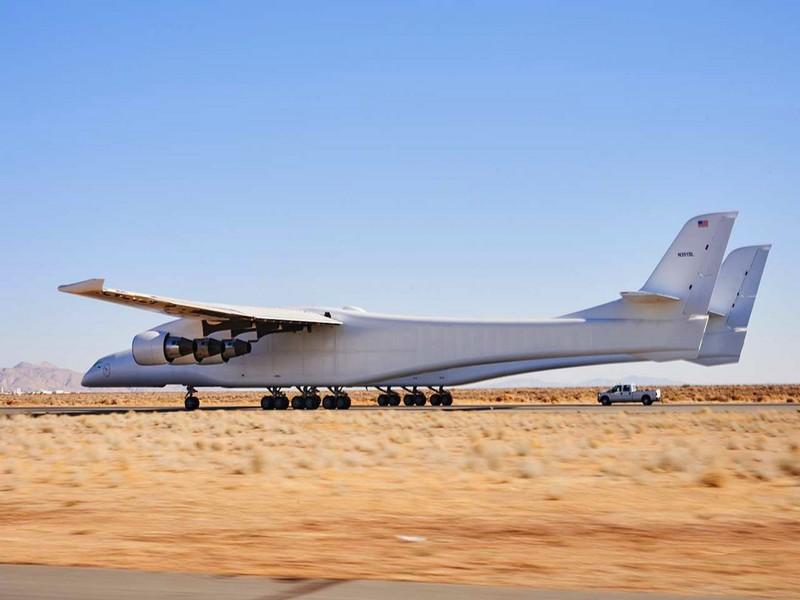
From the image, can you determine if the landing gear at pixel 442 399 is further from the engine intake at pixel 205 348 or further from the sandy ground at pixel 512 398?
the sandy ground at pixel 512 398

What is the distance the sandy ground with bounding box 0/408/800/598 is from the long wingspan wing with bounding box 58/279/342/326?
1545 centimetres

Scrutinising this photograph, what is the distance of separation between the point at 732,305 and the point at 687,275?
14558 millimetres

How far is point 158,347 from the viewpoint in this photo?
46.6m

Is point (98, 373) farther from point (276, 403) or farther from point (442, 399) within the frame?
point (442, 399)

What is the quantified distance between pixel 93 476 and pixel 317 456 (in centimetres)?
473

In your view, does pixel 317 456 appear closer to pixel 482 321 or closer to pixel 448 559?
pixel 448 559

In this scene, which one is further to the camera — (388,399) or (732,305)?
(732,305)

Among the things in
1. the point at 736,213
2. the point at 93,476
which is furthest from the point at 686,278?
the point at 93,476

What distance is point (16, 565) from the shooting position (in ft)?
29.0

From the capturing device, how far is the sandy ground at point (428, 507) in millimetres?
9031

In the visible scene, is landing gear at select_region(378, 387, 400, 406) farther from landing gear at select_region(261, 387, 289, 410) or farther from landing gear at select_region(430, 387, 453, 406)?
landing gear at select_region(261, 387, 289, 410)

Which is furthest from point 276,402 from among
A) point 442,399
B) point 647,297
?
point 647,297

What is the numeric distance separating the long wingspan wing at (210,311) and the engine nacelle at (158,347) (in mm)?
1205

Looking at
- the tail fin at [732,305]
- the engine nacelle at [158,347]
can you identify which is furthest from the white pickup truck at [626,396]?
the engine nacelle at [158,347]
